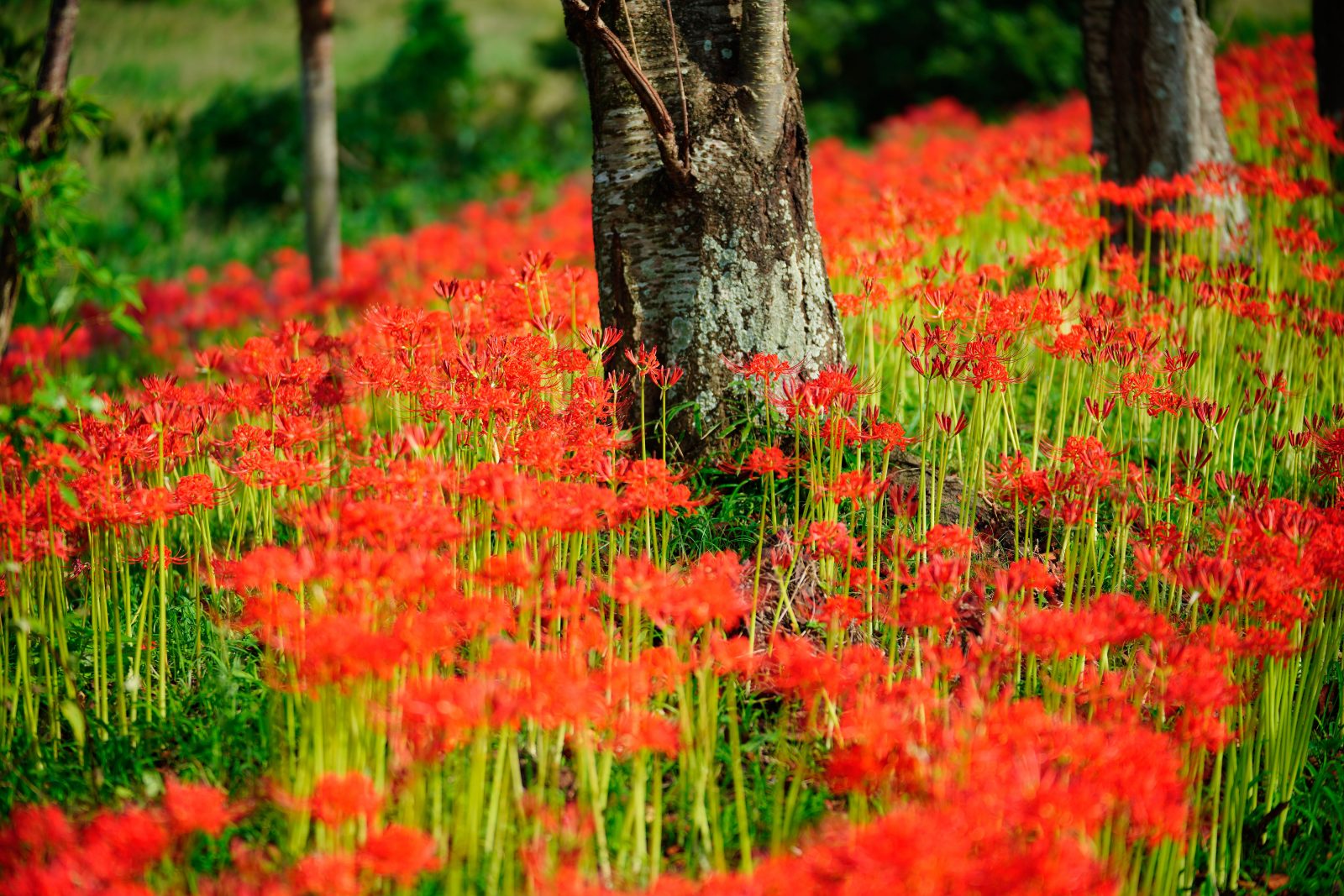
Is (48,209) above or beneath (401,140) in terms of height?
beneath

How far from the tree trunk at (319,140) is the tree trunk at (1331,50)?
681 cm

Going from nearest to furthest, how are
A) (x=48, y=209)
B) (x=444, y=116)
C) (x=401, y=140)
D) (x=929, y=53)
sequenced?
(x=48, y=209), (x=929, y=53), (x=401, y=140), (x=444, y=116)

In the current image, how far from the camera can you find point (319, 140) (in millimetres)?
7582

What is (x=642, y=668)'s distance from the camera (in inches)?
84.0

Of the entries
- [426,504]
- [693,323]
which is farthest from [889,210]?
[426,504]

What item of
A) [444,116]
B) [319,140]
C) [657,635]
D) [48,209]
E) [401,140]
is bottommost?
[657,635]

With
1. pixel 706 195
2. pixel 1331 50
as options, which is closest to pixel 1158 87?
pixel 1331 50

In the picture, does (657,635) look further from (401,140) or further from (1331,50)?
(401,140)

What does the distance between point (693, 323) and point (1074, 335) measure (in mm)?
1224

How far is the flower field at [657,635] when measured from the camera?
1.91 m

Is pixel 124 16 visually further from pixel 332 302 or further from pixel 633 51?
→ pixel 633 51

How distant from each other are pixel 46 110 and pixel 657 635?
8.91 feet

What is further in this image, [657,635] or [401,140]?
[401,140]

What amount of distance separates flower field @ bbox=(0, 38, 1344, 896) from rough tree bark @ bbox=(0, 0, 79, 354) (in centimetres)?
61
